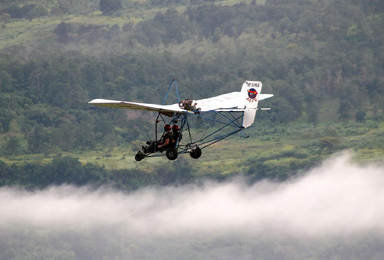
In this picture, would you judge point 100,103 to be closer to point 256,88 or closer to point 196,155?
point 196,155

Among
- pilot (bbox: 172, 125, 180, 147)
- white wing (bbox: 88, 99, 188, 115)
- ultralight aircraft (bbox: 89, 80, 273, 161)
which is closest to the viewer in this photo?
white wing (bbox: 88, 99, 188, 115)

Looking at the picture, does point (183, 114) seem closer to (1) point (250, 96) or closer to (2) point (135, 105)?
(2) point (135, 105)

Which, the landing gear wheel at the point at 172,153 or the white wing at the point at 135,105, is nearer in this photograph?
the white wing at the point at 135,105

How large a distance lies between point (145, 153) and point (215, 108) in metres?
6.71

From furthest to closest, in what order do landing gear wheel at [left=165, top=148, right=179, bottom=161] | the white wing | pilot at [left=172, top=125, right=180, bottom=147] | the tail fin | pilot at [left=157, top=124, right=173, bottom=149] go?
the tail fin
pilot at [left=172, top=125, right=180, bottom=147]
pilot at [left=157, top=124, right=173, bottom=149]
landing gear wheel at [left=165, top=148, right=179, bottom=161]
the white wing

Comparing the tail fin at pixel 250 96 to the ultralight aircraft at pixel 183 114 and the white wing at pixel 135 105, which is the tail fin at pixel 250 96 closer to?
the ultralight aircraft at pixel 183 114

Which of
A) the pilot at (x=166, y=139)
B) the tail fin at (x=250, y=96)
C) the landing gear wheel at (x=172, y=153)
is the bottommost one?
the landing gear wheel at (x=172, y=153)

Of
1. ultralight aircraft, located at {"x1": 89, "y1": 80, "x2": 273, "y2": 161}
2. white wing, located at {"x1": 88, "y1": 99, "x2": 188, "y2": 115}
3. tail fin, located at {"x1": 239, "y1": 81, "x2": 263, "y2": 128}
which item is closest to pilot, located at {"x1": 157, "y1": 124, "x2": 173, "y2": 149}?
ultralight aircraft, located at {"x1": 89, "y1": 80, "x2": 273, "y2": 161}

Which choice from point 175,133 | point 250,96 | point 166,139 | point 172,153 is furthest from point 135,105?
point 250,96

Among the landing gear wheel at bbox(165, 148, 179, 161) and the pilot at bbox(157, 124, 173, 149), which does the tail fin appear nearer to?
the pilot at bbox(157, 124, 173, 149)

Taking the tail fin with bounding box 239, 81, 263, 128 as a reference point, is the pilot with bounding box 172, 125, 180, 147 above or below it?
below

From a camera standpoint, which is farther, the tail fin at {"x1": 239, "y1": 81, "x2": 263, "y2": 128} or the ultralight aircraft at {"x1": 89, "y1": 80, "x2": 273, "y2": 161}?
the tail fin at {"x1": 239, "y1": 81, "x2": 263, "y2": 128}

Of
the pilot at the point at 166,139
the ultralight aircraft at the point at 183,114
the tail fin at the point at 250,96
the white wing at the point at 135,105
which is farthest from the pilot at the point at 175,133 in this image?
the tail fin at the point at 250,96

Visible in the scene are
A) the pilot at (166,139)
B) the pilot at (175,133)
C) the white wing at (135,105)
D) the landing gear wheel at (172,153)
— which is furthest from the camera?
the pilot at (175,133)
